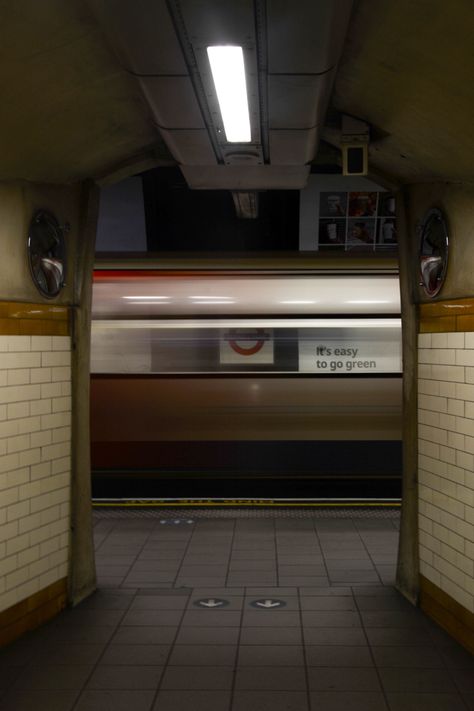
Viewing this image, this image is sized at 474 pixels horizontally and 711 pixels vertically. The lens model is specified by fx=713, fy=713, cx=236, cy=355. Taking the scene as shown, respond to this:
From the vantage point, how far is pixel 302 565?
17.7 ft

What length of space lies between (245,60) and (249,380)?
4.60 meters

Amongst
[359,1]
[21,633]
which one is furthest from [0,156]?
[21,633]

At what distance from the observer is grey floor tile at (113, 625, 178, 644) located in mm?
4086

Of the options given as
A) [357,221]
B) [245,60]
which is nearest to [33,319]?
[245,60]

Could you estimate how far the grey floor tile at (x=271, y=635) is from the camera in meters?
4.08

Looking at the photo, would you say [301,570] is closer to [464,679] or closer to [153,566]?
[153,566]

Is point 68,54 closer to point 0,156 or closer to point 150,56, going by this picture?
point 150,56

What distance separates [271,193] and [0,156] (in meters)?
6.52

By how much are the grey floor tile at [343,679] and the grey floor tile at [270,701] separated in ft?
0.42

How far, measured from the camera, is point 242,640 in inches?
161

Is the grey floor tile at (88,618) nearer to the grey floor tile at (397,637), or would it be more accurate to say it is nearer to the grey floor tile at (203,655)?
the grey floor tile at (203,655)

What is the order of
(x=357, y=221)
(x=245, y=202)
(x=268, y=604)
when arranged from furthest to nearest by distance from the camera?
(x=357, y=221) → (x=245, y=202) → (x=268, y=604)

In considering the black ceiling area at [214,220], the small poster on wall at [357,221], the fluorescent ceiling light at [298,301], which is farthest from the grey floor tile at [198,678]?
the black ceiling area at [214,220]

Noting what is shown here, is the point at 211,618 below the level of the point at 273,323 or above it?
below
